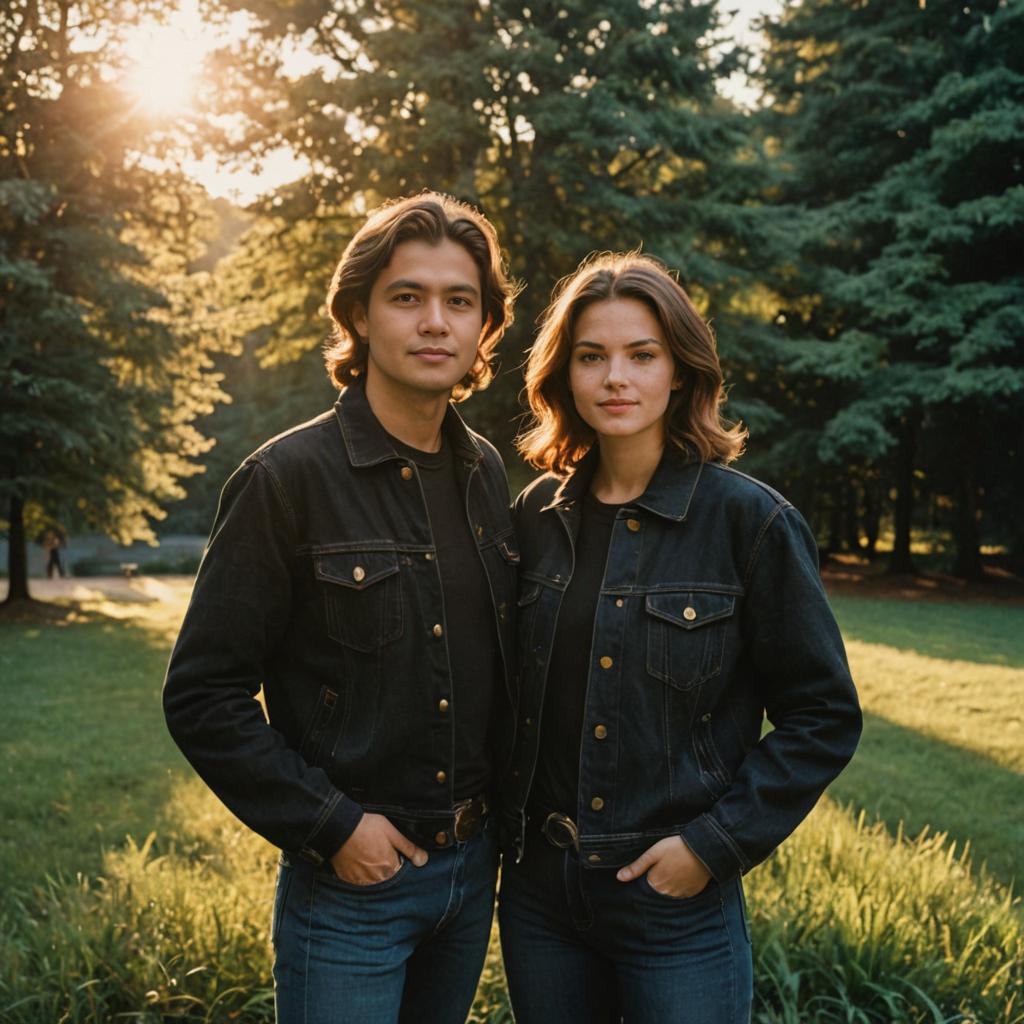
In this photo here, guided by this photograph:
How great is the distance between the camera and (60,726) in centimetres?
817

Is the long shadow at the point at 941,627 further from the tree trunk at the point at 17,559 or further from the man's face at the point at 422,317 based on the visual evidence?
the tree trunk at the point at 17,559

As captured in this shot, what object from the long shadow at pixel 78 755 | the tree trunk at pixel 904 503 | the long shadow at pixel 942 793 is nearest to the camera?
the long shadow at pixel 78 755

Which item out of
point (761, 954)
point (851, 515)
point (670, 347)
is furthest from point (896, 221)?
point (670, 347)

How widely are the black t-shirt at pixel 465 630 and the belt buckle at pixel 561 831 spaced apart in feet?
0.62

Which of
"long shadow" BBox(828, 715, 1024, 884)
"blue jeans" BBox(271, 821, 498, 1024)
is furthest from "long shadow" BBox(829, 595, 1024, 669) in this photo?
"blue jeans" BBox(271, 821, 498, 1024)

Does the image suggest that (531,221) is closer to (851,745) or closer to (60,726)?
(60,726)

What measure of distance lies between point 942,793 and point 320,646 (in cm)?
568

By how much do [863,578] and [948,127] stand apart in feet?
30.9

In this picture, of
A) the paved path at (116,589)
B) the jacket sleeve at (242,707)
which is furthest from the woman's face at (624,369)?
the paved path at (116,589)

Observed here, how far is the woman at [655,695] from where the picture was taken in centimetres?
200

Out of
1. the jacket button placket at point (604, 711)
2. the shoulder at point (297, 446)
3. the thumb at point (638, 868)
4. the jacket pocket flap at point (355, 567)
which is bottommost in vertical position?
the thumb at point (638, 868)

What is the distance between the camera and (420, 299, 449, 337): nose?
7.14 feet

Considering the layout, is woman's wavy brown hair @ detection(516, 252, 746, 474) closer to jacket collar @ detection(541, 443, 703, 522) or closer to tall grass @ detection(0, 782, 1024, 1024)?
jacket collar @ detection(541, 443, 703, 522)

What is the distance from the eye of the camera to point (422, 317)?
2193mm
